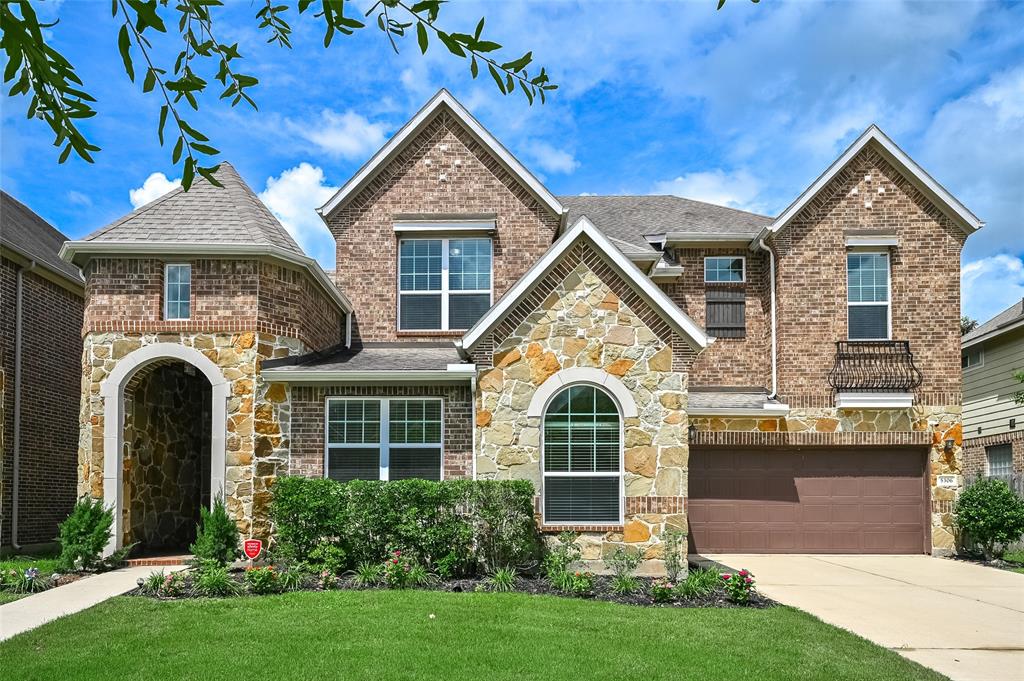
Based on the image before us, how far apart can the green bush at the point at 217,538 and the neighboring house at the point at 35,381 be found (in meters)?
5.39

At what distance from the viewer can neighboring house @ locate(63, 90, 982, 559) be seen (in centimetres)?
1314

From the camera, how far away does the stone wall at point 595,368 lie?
42.5ft

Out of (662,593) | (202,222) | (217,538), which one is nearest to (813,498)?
(662,593)

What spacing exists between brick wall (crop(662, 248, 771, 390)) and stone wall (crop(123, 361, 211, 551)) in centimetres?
1019

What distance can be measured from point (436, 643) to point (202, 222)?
936 cm

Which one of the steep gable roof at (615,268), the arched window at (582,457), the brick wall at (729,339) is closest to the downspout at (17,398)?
the steep gable roof at (615,268)

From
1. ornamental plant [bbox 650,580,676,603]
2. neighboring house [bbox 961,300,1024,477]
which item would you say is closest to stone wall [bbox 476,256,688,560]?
ornamental plant [bbox 650,580,676,603]

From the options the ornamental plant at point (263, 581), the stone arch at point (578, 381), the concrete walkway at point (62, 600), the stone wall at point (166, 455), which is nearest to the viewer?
the concrete walkway at point (62, 600)

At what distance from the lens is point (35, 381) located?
1730 cm

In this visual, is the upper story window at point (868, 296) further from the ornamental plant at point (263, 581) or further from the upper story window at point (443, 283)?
the ornamental plant at point (263, 581)

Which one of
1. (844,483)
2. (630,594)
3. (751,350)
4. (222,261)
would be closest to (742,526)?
(844,483)

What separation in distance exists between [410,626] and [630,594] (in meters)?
3.49

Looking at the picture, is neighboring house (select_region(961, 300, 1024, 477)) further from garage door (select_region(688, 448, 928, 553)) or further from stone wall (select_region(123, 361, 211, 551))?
stone wall (select_region(123, 361, 211, 551))

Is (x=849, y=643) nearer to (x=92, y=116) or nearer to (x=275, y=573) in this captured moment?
(x=275, y=573)
